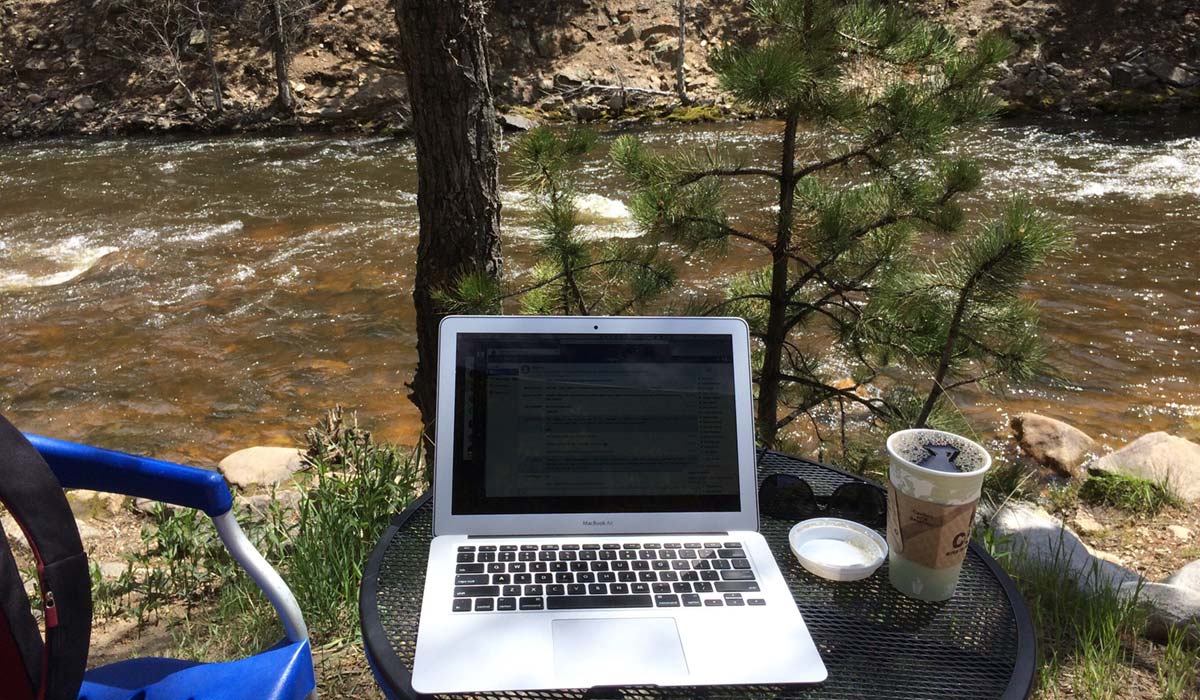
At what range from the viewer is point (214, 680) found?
163cm

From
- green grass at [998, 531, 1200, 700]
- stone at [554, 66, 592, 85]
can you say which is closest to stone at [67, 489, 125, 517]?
green grass at [998, 531, 1200, 700]

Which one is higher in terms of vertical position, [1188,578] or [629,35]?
[629,35]

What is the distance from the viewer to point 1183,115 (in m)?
13.4

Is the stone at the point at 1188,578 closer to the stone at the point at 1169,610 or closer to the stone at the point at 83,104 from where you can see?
the stone at the point at 1169,610

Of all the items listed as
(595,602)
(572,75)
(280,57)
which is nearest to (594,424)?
(595,602)

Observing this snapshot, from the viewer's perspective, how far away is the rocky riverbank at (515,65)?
1435 centimetres

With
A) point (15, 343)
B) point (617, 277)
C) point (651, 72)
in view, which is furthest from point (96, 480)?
point (651, 72)

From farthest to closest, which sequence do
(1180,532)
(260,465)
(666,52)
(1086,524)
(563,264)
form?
(666,52)
(260,465)
(1086,524)
(1180,532)
(563,264)

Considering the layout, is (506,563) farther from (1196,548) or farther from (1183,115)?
(1183,115)

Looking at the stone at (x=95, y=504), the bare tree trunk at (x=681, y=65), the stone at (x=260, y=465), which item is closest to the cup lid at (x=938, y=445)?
the stone at (x=260, y=465)

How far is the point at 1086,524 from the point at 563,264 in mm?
2616

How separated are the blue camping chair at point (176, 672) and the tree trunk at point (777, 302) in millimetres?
1720

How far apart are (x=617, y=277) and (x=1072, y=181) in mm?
8934

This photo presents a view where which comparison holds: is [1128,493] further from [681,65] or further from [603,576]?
[681,65]
